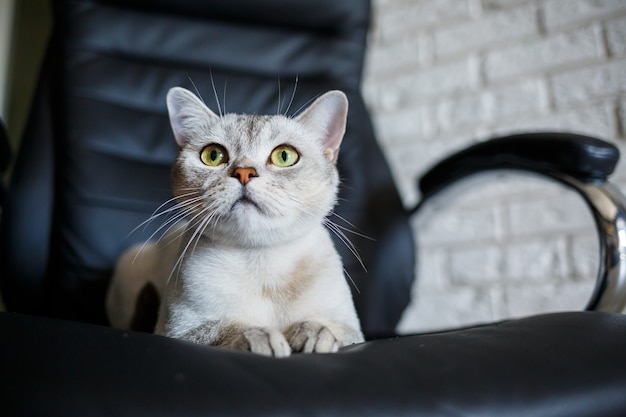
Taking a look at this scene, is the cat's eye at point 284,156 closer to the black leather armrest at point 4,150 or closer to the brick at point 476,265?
the black leather armrest at point 4,150

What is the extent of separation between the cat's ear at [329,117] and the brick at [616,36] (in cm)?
84

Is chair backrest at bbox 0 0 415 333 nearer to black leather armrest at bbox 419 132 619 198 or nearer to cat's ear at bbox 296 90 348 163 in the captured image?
black leather armrest at bbox 419 132 619 198

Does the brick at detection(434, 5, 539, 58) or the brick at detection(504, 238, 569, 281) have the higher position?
the brick at detection(434, 5, 539, 58)

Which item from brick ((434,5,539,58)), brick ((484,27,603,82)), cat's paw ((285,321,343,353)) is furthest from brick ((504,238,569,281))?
cat's paw ((285,321,343,353))

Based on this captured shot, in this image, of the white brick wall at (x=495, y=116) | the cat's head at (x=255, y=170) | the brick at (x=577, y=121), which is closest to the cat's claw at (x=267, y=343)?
the cat's head at (x=255, y=170)

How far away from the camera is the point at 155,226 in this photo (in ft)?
4.02

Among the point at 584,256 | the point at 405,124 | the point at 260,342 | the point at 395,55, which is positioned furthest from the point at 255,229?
the point at 395,55

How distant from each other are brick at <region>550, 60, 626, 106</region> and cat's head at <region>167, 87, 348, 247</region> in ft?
2.64

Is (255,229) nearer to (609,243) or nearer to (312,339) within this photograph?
(312,339)

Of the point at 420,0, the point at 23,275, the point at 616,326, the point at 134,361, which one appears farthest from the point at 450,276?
the point at 134,361

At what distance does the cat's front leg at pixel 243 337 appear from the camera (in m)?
0.54

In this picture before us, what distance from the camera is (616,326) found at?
60 centimetres

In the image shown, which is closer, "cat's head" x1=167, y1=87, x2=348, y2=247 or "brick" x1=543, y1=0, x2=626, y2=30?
"cat's head" x1=167, y1=87, x2=348, y2=247

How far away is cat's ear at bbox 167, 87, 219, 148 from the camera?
2.59 feet
